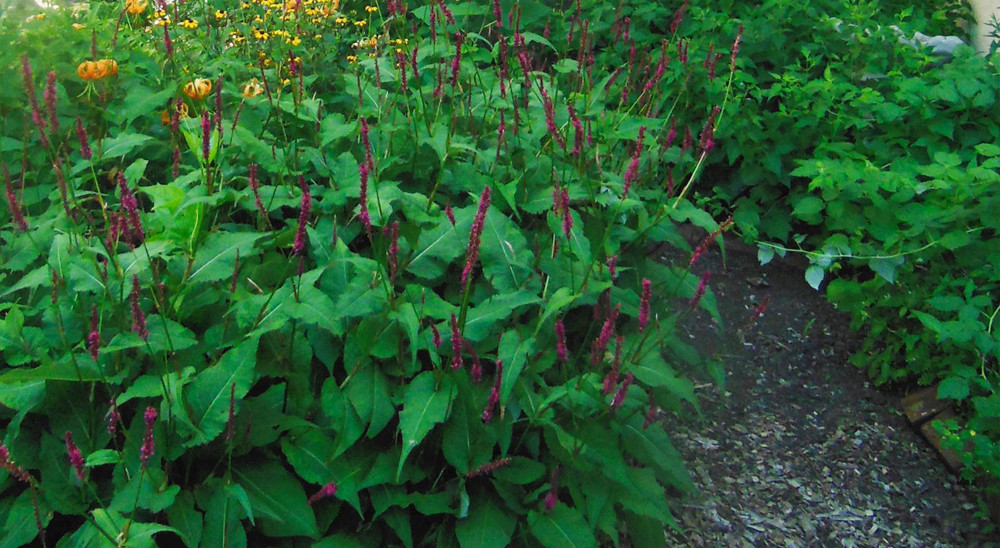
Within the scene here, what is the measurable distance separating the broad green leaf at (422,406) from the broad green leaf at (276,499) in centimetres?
23

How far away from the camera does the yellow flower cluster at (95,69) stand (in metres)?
2.69

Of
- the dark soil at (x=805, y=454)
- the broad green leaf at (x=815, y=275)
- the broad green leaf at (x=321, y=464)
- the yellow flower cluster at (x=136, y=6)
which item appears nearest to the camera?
the broad green leaf at (x=321, y=464)

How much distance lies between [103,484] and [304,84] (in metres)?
1.63

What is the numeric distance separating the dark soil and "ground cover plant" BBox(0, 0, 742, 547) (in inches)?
20.7

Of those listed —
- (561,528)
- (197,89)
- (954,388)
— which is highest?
(197,89)

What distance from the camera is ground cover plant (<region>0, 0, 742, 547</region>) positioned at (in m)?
1.90

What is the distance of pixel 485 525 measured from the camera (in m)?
2.06

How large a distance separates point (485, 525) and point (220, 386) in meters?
0.72

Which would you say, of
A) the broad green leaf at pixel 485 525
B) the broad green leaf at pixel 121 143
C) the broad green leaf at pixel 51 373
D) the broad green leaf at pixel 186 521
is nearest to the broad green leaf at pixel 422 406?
the broad green leaf at pixel 485 525

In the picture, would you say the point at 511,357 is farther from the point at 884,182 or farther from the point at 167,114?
the point at 884,182

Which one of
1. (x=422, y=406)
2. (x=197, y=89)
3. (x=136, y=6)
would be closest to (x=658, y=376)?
(x=422, y=406)

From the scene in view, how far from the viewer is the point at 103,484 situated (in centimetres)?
195

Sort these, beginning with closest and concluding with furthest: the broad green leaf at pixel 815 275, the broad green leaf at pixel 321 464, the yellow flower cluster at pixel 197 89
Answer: the broad green leaf at pixel 321 464 → the yellow flower cluster at pixel 197 89 → the broad green leaf at pixel 815 275

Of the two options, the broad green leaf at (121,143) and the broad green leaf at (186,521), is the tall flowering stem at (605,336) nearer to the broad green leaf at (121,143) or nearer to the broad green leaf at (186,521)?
the broad green leaf at (186,521)
